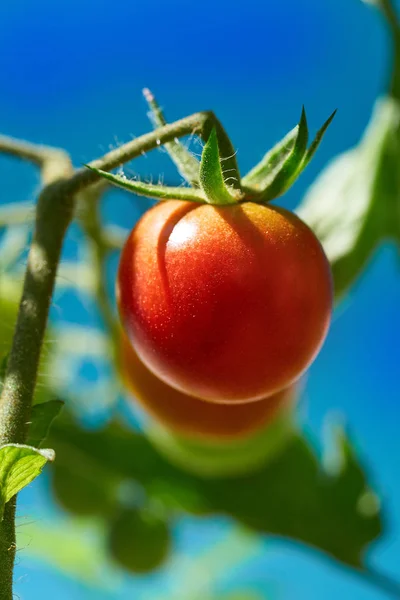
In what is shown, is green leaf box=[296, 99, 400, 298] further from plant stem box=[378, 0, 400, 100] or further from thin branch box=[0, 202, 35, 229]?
thin branch box=[0, 202, 35, 229]

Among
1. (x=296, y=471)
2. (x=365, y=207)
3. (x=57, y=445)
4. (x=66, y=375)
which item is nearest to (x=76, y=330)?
(x=66, y=375)

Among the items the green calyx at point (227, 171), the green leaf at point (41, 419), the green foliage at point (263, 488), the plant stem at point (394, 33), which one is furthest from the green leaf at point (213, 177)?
the green foliage at point (263, 488)

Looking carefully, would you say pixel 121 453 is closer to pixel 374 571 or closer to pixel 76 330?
pixel 76 330

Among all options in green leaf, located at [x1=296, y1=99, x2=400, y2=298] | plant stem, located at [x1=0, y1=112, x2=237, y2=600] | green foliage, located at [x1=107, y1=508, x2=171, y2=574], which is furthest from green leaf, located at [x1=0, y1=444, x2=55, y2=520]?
green foliage, located at [x1=107, y1=508, x2=171, y2=574]

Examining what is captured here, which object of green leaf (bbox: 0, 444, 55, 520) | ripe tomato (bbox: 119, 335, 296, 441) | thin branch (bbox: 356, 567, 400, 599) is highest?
green leaf (bbox: 0, 444, 55, 520)

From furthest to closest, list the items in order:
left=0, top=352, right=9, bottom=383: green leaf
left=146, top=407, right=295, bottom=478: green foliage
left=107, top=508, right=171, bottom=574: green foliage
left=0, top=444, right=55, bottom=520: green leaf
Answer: left=107, top=508, right=171, bottom=574: green foliage, left=146, top=407, right=295, bottom=478: green foliage, left=0, top=352, right=9, bottom=383: green leaf, left=0, top=444, right=55, bottom=520: green leaf

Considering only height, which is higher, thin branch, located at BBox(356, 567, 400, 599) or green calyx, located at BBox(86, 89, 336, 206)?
green calyx, located at BBox(86, 89, 336, 206)

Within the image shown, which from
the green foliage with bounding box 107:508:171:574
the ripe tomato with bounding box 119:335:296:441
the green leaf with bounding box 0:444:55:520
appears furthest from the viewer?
the green foliage with bounding box 107:508:171:574

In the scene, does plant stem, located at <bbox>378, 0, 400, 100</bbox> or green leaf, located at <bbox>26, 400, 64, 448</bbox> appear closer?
green leaf, located at <bbox>26, 400, 64, 448</bbox>
